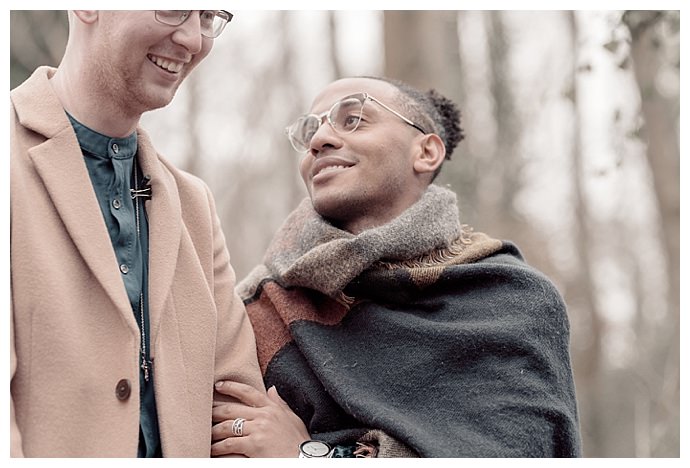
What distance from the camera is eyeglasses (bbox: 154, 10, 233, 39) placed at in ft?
8.21

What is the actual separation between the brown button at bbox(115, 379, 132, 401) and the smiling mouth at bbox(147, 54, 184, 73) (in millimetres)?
954

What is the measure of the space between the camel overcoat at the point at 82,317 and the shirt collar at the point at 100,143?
82mm

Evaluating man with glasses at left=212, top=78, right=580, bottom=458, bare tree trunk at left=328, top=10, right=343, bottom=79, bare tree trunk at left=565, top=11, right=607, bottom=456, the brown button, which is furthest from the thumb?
bare tree trunk at left=565, top=11, right=607, bottom=456

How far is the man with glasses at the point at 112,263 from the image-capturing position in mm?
2191

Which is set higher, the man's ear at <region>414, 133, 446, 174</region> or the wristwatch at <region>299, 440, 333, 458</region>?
the man's ear at <region>414, 133, 446, 174</region>

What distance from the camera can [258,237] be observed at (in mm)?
16812

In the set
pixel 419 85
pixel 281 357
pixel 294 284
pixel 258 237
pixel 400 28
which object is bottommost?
pixel 258 237

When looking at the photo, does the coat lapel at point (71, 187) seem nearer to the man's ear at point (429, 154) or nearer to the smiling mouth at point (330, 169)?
the smiling mouth at point (330, 169)

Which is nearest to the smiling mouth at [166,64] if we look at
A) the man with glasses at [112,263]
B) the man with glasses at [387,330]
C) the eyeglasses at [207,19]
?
the man with glasses at [112,263]

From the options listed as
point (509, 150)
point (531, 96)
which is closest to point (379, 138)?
point (509, 150)

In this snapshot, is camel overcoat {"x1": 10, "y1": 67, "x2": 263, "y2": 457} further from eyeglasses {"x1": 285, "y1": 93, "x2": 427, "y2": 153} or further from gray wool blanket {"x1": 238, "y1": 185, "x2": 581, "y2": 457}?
eyeglasses {"x1": 285, "y1": 93, "x2": 427, "y2": 153}

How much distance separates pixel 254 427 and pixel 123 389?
0.52m

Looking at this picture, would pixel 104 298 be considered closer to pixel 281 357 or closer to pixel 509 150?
pixel 281 357
